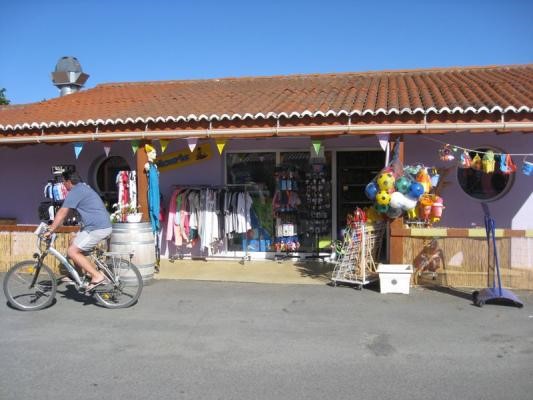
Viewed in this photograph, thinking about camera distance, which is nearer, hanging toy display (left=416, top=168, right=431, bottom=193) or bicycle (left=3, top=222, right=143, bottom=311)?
bicycle (left=3, top=222, right=143, bottom=311)

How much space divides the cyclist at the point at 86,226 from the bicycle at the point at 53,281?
12cm

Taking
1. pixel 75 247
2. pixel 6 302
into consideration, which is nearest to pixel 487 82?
pixel 75 247

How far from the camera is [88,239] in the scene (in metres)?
6.39

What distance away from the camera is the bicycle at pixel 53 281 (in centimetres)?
646

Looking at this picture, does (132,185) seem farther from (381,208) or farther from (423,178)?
(423,178)

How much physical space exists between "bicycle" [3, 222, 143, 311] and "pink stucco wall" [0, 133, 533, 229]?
3.77 metres

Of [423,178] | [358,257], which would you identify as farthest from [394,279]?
[423,178]

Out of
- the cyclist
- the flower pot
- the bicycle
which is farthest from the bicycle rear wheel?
the flower pot

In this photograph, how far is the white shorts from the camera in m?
6.36

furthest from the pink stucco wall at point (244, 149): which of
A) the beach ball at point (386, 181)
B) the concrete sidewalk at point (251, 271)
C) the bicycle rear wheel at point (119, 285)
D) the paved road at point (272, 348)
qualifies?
the bicycle rear wheel at point (119, 285)

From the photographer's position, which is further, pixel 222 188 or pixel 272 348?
pixel 222 188

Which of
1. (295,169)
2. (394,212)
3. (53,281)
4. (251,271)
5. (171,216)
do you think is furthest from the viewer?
(295,169)

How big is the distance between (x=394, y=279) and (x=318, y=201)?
301cm

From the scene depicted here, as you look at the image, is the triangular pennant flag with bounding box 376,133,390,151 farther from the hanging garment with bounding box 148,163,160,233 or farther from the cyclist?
the cyclist
